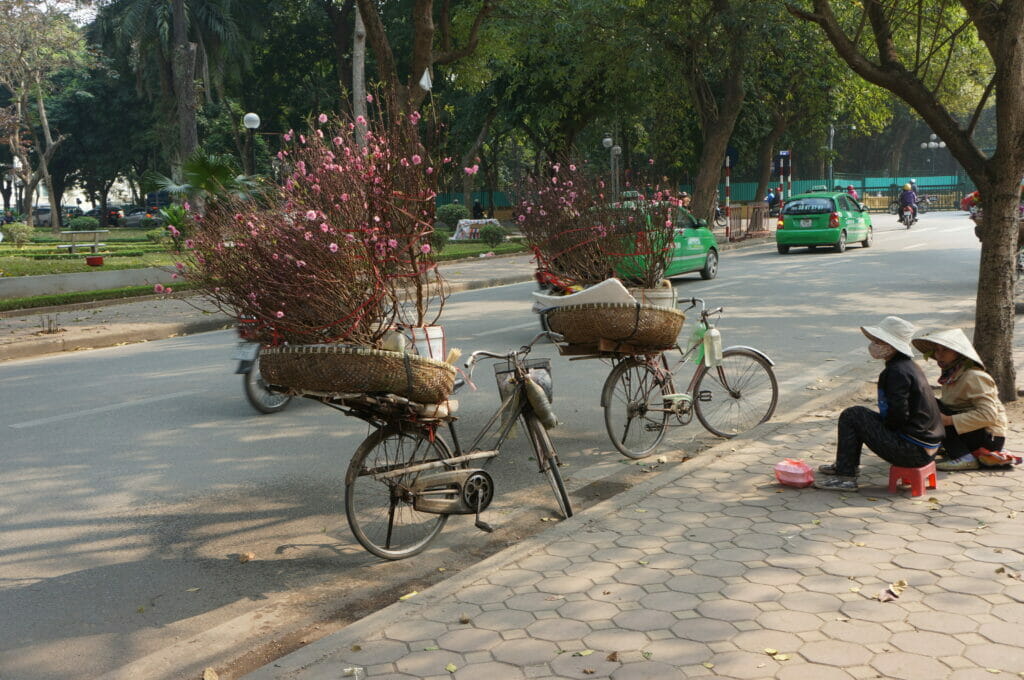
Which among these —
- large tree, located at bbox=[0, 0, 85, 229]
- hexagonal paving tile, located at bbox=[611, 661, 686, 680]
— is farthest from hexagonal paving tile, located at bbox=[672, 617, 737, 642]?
large tree, located at bbox=[0, 0, 85, 229]

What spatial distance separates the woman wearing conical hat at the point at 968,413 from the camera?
5.83 metres

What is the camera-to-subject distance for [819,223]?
2558cm

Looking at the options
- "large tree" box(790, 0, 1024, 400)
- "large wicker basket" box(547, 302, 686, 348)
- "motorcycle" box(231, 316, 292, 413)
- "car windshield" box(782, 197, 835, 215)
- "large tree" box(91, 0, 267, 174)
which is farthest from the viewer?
"large tree" box(91, 0, 267, 174)

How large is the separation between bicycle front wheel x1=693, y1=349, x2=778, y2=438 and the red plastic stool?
5.80ft

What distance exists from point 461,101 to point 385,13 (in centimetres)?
750

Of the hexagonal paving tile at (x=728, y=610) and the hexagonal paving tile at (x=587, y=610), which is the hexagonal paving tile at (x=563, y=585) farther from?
the hexagonal paving tile at (x=728, y=610)

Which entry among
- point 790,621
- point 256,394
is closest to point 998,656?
point 790,621

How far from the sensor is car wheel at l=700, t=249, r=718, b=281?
64.8 ft

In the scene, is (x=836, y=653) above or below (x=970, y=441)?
below

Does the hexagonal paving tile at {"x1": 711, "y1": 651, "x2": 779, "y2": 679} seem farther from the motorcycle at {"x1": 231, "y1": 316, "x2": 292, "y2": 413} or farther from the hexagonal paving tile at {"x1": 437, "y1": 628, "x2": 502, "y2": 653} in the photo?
the motorcycle at {"x1": 231, "y1": 316, "x2": 292, "y2": 413}

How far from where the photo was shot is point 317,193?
4676 mm

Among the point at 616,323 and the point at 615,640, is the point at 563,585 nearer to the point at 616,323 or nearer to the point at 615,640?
the point at 615,640

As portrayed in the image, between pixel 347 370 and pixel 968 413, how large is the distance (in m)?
3.73

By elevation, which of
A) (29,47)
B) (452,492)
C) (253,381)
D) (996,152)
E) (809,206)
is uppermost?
(29,47)
